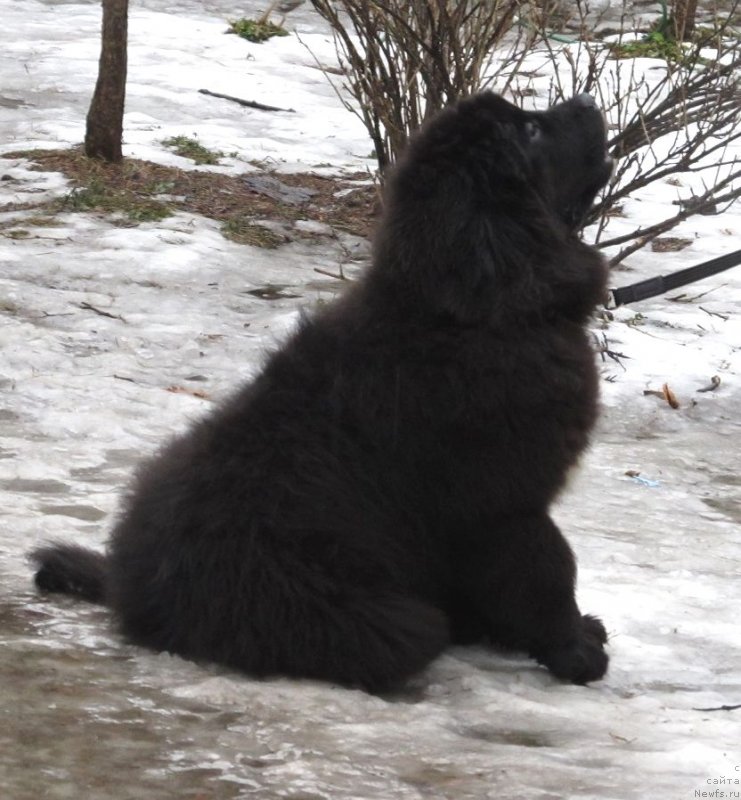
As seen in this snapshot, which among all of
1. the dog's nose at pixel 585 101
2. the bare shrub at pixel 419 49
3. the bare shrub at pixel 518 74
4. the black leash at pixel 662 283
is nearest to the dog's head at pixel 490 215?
the dog's nose at pixel 585 101

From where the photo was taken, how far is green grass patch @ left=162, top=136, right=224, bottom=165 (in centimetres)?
1020

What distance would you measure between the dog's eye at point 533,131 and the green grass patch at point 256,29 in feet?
37.9

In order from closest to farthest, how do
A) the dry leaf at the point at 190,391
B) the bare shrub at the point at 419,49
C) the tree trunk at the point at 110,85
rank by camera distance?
the dry leaf at the point at 190,391 → the bare shrub at the point at 419,49 → the tree trunk at the point at 110,85

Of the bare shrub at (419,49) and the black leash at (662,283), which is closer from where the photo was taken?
the black leash at (662,283)

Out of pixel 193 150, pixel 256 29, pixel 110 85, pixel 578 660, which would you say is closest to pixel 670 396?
pixel 578 660

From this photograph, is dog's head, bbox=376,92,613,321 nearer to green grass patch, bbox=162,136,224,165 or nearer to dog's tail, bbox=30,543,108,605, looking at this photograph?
dog's tail, bbox=30,543,108,605

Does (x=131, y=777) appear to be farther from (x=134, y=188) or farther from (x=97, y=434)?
(x=134, y=188)

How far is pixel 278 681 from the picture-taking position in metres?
3.33

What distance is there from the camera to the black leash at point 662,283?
4.38m

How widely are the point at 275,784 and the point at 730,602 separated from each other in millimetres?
2248

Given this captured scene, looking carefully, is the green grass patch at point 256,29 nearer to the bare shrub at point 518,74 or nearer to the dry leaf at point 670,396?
the bare shrub at point 518,74

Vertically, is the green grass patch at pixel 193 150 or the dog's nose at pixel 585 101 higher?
the dog's nose at pixel 585 101

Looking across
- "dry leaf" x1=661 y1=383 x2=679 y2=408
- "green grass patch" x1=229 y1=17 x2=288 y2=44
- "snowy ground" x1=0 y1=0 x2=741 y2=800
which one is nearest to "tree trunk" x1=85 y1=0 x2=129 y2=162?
"snowy ground" x1=0 y1=0 x2=741 y2=800

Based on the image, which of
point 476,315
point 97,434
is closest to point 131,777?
point 476,315
